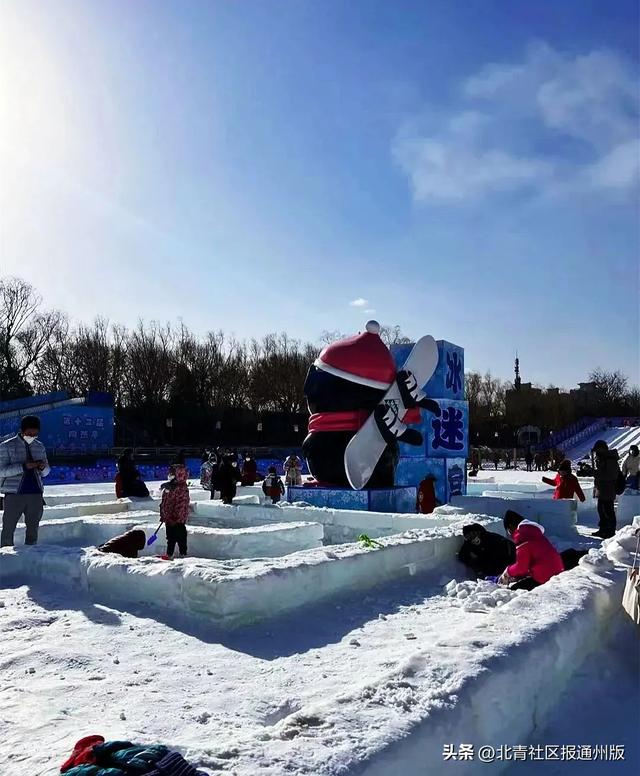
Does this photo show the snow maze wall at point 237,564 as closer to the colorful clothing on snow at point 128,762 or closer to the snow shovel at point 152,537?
the snow shovel at point 152,537

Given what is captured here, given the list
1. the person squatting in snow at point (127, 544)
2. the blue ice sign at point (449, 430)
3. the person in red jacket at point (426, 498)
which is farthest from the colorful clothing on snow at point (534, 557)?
the blue ice sign at point (449, 430)

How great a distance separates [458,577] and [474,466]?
873 inches

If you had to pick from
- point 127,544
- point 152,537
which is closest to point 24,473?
point 127,544

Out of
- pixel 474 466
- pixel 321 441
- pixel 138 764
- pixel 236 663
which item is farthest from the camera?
pixel 474 466

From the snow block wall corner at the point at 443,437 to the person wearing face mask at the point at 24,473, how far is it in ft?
30.9

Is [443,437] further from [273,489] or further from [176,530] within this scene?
[176,530]

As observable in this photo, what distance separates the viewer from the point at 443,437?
1567 cm

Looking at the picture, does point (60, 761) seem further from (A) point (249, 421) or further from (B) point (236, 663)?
(A) point (249, 421)

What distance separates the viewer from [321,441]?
13711 millimetres

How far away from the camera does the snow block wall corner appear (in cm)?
1543

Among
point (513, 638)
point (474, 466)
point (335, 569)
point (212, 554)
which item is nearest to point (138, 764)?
point (513, 638)

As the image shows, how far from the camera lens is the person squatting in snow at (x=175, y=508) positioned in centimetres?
784

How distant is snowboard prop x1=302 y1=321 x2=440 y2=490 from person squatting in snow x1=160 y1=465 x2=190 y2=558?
5.42 m

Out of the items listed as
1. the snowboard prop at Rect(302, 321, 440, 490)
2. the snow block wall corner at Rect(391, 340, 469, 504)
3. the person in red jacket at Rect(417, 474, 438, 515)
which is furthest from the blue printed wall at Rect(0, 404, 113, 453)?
the person in red jacket at Rect(417, 474, 438, 515)
